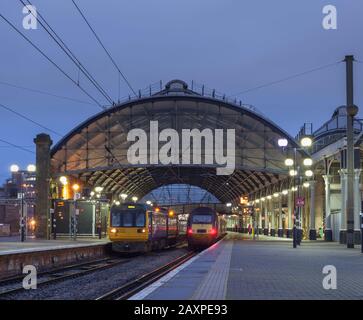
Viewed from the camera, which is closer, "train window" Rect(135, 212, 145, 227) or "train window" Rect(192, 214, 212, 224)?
"train window" Rect(135, 212, 145, 227)

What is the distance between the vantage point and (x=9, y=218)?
94.2 meters

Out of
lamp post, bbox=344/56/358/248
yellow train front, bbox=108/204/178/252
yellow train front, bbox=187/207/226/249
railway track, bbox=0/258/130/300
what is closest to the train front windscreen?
yellow train front, bbox=108/204/178/252

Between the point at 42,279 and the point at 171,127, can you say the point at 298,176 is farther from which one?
the point at 42,279

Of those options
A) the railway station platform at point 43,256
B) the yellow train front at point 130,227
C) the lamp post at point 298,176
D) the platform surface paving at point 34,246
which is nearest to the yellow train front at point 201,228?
the lamp post at point 298,176

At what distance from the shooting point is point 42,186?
53719 mm

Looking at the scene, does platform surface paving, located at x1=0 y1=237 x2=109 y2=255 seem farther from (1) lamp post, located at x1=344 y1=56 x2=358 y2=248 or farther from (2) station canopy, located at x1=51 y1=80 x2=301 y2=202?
(2) station canopy, located at x1=51 y1=80 x2=301 y2=202

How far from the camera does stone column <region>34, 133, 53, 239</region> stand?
5269 centimetres

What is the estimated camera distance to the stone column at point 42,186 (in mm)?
52691

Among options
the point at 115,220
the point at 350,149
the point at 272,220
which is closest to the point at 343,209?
the point at 350,149

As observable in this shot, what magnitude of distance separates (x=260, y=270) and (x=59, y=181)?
46.5 metres

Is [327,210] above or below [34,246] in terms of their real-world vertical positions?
above

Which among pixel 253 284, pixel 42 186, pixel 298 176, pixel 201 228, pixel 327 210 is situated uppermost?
pixel 298 176
